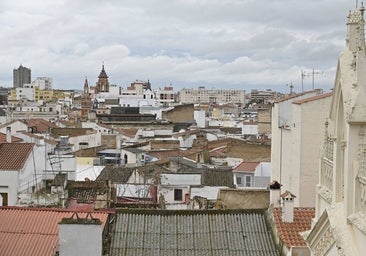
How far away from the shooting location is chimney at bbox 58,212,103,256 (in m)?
16.9

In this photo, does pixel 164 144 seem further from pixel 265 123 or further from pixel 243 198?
pixel 243 198

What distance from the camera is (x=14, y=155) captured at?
A: 96.7 feet

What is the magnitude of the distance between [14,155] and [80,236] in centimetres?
1352

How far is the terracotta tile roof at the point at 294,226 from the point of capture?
60.4ft

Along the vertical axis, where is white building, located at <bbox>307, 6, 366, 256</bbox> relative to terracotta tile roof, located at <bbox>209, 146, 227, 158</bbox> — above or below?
above

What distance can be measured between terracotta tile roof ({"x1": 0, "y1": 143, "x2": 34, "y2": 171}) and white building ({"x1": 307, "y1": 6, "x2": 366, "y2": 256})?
18.8 m

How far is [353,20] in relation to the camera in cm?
1138

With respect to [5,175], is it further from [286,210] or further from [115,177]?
[286,210]

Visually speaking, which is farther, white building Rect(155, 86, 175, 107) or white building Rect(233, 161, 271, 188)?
white building Rect(155, 86, 175, 107)

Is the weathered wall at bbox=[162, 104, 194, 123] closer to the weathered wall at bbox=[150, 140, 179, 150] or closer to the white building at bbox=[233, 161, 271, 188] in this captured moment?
the weathered wall at bbox=[150, 140, 179, 150]

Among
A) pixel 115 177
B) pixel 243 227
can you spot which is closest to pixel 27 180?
pixel 115 177

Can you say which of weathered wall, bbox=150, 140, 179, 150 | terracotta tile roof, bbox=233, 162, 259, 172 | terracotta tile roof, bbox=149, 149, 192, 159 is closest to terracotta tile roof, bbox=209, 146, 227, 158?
terracotta tile roof, bbox=149, 149, 192, 159

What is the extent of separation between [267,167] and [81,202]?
58.5 ft

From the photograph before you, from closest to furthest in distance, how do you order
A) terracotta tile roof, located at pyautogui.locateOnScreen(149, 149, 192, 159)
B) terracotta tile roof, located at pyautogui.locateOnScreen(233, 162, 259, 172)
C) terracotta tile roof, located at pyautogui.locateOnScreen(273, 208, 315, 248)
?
terracotta tile roof, located at pyautogui.locateOnScreen(273, 208, 315, 248), terracotta tile roof, located at pyautogui.locateOnScreen(233, 162, 259, 172), terracotta tile roof, located at pyautogui.locateOnScreen(149, 149, 192, 159)
